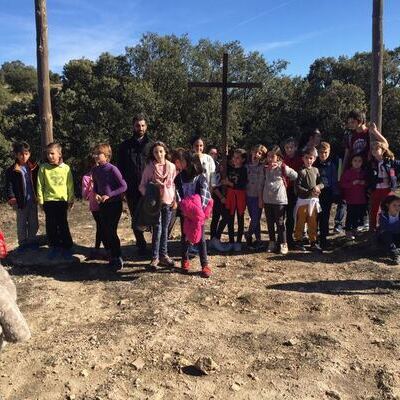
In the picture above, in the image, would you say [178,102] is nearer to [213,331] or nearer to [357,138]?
[357,138]

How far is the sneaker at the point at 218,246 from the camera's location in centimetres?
720

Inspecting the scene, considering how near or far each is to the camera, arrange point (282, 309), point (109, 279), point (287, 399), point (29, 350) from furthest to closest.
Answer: point (109, 279), point (282, 309), point (29, 350), point (287, 399)

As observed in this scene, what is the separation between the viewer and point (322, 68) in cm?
3575

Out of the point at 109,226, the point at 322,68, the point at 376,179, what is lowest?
the point at 109,226

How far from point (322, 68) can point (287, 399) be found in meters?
35.4

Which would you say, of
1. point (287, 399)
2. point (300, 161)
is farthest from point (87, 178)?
point (287, 399)

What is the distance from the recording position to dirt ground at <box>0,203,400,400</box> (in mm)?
3551

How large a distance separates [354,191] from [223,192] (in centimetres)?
204

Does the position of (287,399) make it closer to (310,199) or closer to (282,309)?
(282,309)

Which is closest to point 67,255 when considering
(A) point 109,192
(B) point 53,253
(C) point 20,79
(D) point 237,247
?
(B) point 53,253

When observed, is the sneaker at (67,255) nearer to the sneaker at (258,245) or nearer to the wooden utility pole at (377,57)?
the sneaker at (258,245)

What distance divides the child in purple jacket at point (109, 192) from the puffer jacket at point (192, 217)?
869 millimetres

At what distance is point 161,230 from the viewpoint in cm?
617

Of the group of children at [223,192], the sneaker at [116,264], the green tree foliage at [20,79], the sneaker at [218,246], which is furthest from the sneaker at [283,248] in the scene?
the green tree foliage at [20,79]
